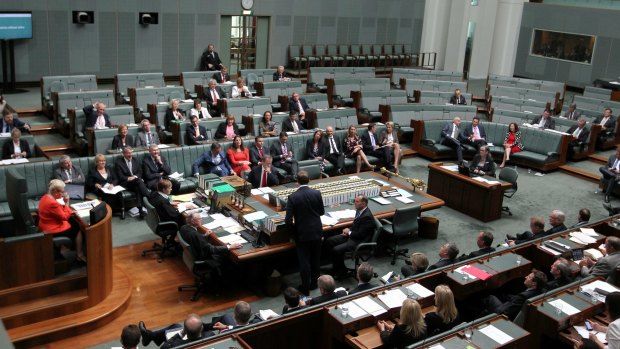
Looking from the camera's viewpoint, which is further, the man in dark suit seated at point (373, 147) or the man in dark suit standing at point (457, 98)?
the man in dark suit standing at point (457, 98)

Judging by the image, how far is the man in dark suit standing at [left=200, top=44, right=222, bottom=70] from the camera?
725 inches

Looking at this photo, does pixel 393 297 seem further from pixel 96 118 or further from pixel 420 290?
pixel 96 118

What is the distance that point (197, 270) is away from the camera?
7.80 m

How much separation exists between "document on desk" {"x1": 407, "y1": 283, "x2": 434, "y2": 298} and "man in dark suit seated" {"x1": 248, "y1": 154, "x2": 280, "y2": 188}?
173 inches

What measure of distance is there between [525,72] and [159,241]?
62.5 ft

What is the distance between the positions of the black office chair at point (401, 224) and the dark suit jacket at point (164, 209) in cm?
289

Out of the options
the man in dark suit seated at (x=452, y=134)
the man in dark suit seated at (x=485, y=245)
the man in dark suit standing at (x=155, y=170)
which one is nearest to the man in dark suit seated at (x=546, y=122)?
the man in dark suit seated at (x=452, y=134)

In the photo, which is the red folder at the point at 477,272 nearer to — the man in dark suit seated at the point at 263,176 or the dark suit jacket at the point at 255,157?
the man in dark suit seated at the point at 263,176

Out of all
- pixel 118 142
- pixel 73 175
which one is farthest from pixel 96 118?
pixel 73 175

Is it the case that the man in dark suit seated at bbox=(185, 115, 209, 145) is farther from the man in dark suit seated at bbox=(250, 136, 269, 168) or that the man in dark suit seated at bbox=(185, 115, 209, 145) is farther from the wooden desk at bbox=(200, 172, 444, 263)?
the wooden desk at bbox=(200, 172, 444, 263)

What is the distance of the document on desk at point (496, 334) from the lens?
5.76 metres

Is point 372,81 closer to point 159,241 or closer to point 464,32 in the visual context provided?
point 464,32

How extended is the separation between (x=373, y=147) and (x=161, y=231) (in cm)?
566

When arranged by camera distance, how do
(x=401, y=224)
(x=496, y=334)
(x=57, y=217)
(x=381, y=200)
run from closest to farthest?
(x=496, y=334), (x=57, y=217), (x=401, y=224), (x=381, y=200)
